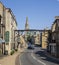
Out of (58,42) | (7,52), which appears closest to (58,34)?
(58,42)

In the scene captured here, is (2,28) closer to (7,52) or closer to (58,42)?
(7,52)

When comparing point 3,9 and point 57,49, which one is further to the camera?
point 3,9

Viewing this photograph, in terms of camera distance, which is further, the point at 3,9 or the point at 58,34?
the point at 3,9

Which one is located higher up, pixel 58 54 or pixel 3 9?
pixel 3 9

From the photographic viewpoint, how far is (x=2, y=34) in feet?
254

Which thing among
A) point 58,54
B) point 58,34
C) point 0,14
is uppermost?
point 0,14

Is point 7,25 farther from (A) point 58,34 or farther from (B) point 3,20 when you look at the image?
(A) point 58,34

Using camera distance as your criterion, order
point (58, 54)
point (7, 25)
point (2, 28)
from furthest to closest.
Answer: point (7, 25) < point (2, 28) < point (58, 54)

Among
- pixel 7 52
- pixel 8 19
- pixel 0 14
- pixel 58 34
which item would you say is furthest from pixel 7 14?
pixel 58 34

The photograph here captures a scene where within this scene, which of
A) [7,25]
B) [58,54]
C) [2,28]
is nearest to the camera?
[58,54]

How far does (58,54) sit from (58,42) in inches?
133

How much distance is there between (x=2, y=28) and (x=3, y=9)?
6.51 metres

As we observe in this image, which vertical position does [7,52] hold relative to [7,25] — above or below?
below

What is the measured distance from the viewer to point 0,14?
7800cm
